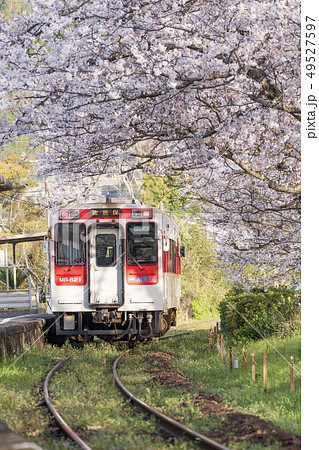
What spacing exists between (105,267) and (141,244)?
3.27 feet

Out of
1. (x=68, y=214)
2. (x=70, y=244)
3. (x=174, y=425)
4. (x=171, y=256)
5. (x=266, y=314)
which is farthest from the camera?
(x=171, y=256)

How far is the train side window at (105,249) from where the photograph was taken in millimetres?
18625

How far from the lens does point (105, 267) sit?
61.1 ft

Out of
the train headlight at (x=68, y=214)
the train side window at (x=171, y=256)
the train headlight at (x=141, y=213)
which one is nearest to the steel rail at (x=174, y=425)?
the train headlight at (x=141, y=213)

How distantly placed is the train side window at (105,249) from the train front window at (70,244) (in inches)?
14.2

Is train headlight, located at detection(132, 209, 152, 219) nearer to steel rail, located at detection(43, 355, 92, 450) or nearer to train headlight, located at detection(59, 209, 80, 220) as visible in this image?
train headlight, located at detection(59, 209, 80, 220)

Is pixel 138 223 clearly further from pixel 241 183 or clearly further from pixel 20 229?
pixel 20 229

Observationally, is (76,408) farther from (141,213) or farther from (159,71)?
(141,213)

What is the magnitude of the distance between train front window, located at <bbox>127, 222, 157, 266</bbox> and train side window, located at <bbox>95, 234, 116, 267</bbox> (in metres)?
0.37

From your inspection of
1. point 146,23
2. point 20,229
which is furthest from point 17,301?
point 146,23

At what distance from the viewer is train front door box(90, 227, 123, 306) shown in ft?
60.7

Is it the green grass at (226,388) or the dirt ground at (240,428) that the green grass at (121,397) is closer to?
the green grass at (226,388)

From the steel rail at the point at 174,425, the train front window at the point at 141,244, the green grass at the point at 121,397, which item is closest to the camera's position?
the steel rail at the point at 174,425

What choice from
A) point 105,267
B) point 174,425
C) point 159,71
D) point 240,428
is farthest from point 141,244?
point 240,428
